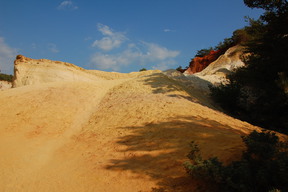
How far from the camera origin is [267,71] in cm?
885

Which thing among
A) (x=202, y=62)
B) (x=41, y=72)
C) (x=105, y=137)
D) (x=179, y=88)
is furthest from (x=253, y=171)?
(x=202, y=62)

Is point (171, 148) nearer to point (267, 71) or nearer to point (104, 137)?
point (104, 137)

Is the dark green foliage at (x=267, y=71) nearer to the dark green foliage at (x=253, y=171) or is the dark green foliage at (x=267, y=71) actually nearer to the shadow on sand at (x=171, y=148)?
the shadow on sand at (x=171, y=148)

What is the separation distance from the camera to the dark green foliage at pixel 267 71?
8.30 m

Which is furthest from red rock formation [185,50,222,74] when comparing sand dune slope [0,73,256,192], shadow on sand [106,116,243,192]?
shadow on sand [106,116,243,192]

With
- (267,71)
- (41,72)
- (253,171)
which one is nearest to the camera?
(253,171)

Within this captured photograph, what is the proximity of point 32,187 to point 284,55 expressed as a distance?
9.01m

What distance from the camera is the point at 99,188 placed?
160 inches

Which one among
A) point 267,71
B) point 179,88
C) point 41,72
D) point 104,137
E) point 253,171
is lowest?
point 253,171

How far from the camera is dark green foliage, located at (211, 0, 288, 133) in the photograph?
830 centimetres

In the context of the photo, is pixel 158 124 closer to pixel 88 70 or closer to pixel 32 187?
pixel 32 187

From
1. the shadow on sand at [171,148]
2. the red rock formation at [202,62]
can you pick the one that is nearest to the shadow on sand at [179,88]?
the shadow on sand at [171,148]

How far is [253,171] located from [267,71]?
22.6 feet

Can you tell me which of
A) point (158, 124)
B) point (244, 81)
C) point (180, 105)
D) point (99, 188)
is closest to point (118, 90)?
point (180, 105)
